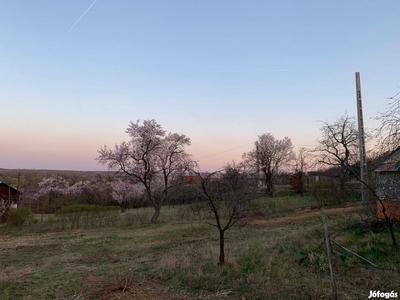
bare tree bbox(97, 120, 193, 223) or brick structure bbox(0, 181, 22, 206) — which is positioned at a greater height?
bare tree bbox(97, 120, 193, 223)

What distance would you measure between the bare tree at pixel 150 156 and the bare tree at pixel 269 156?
22846 millimetres


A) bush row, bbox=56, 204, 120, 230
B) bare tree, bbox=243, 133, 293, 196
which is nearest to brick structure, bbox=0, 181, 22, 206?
bush row, bbox=56, 204, 120, 230

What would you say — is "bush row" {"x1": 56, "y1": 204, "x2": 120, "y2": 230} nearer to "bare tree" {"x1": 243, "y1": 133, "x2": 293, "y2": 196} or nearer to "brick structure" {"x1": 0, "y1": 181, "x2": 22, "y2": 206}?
"brick structure" {"x1": 0, "y1": 181, "x2": 22, "y2": 206}

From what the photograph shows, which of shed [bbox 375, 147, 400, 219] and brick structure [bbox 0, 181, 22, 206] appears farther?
brick structure [bbox 0, 181, 22, 206]

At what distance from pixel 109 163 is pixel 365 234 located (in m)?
17.9

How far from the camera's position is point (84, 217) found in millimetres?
19609

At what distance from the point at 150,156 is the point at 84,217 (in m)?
6.33

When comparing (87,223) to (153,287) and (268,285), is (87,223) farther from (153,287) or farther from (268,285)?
(268,285)

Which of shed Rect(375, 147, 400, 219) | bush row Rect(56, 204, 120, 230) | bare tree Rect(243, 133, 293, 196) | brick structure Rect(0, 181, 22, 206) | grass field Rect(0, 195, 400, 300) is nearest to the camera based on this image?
grass field Rect(0, 195, 400, 300)

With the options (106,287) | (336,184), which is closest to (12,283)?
(106,287)

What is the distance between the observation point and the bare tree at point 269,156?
43000 millimetres

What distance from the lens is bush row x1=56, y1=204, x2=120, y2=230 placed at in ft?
63.5

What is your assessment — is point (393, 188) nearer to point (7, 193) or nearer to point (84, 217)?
point (84, 217)

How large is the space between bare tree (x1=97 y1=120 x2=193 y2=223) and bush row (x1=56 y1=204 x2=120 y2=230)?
315 centimetres
